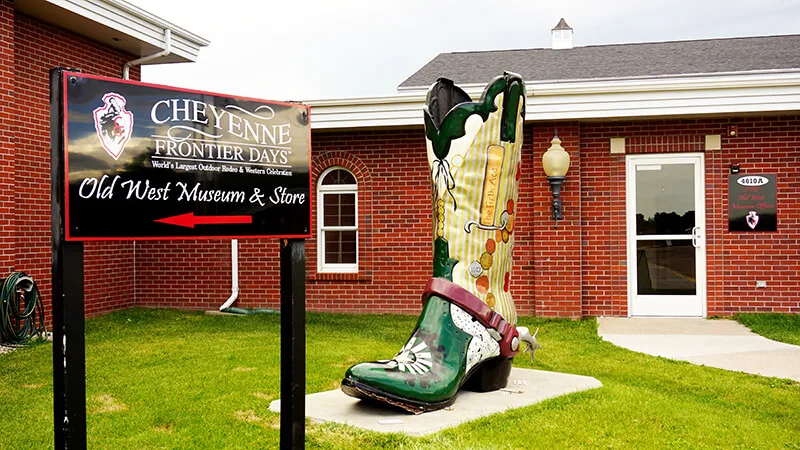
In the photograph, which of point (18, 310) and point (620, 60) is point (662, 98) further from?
point (18, 310)

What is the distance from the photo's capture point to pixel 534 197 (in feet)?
34.3

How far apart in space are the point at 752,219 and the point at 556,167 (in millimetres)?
2571

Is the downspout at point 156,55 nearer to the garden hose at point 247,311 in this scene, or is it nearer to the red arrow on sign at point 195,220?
the garden hose at point 247,311

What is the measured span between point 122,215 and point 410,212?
8099mm

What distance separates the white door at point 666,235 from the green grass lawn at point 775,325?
64cm

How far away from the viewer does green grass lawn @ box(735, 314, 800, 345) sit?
8.53 metres

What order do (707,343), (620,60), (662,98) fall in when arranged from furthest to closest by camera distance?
1. (620,60)
2. (662,98)
3. (707,343)

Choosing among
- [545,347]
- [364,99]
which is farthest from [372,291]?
[545,347]

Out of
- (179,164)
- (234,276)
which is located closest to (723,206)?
(234,276)

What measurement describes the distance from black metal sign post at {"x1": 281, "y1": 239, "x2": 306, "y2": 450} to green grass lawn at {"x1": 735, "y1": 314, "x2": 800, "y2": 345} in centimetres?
633

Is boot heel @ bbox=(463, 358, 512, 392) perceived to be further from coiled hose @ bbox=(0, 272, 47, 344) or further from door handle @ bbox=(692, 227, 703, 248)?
door handle @ bbox=(692, 227, 703, 248)

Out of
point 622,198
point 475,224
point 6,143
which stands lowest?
point 475,224

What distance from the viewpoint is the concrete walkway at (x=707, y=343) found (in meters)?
7.01

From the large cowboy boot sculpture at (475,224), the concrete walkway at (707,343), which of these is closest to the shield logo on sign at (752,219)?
the concrete walkway at (707,343)
